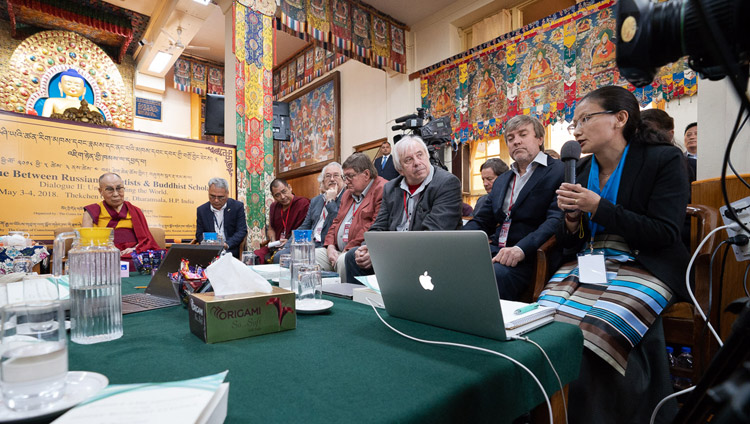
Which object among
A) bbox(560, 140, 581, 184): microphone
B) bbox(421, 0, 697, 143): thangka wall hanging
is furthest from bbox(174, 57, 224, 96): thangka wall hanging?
bbox(560, 140, 581, 184): microphone

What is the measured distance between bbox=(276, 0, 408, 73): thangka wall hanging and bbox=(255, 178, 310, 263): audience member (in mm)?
1951

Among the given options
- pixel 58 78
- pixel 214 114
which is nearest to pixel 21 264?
pixel 214 114

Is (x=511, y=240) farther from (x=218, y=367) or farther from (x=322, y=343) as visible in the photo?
(x=218, y=367)

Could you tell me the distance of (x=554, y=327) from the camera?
790 mm

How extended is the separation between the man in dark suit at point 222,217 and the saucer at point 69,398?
3.48 meters

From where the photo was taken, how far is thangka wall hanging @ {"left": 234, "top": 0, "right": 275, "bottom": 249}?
4.08m

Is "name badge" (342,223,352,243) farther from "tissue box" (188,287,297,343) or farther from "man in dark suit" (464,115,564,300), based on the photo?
"tissue box" (188,287,297,343)

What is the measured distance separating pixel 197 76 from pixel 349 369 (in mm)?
8485

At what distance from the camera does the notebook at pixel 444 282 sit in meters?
0.68

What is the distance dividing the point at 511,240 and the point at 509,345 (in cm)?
142

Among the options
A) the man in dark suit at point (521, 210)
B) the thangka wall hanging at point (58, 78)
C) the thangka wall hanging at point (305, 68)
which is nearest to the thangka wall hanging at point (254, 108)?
the thangka wall hanging at point (305, 68)

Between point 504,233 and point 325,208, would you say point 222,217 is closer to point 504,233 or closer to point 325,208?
point 325,208

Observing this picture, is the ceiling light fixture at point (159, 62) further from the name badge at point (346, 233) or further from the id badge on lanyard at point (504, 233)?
the id badge on lanyard at point (504, 233)

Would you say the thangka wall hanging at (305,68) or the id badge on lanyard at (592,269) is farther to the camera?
the thangka wall hanging at (305,68)
